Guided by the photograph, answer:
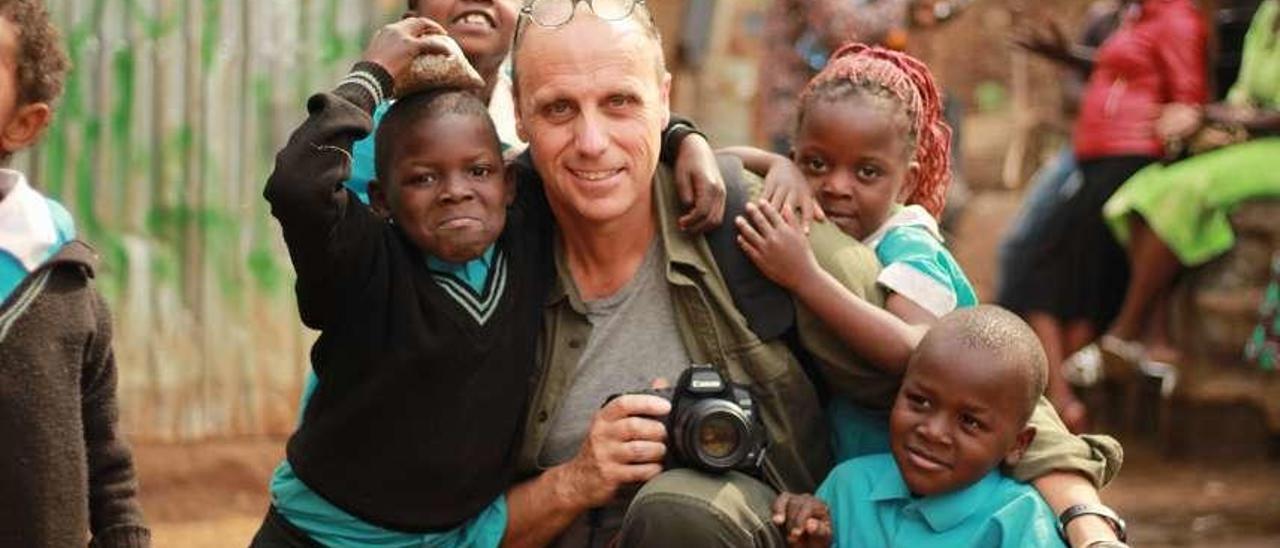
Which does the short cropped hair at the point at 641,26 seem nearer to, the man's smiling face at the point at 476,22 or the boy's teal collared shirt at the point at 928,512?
the man's smiling face at the point at 476,22

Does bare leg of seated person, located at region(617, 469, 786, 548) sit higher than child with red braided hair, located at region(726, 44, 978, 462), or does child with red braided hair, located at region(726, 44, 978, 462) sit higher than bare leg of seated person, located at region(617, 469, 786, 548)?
child with red braided hair, located at region(726, 44, 978, 462)

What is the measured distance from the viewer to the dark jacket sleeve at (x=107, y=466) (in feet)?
10.1

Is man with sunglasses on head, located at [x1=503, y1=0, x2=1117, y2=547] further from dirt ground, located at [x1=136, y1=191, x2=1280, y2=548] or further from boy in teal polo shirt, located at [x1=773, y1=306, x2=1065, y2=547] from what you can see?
dirt ground, located at [x1=136, y1=191, x2=1280, y2=548]

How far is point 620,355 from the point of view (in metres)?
3.60

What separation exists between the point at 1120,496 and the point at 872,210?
3.86 m

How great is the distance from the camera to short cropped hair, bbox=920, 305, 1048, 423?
3344mm

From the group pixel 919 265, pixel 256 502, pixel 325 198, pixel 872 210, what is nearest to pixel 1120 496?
pixel 256 502

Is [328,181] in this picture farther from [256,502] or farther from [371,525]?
[256,502]

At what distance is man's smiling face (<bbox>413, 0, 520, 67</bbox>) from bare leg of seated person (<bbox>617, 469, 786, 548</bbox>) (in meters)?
1.02

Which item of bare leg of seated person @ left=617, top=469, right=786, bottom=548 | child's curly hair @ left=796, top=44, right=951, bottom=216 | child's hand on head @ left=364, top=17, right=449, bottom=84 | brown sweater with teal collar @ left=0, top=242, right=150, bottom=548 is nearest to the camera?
brown sweater with teal collar @ left=0, top=242, right=150, bottom=548

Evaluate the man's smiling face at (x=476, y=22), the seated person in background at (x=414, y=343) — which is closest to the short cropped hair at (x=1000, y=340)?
the seated person in background at (x=414, y=343)

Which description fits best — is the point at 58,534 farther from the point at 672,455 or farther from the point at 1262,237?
the point at 1262,237

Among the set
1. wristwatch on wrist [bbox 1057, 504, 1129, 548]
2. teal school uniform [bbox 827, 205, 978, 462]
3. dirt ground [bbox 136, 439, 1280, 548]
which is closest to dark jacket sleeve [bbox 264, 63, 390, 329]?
teal school uniform [bbox 827, 205, 978, 462]

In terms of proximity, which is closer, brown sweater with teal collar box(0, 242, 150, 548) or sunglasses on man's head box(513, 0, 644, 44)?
brown sweater with teal collar box(0, 242, 150, 548)
